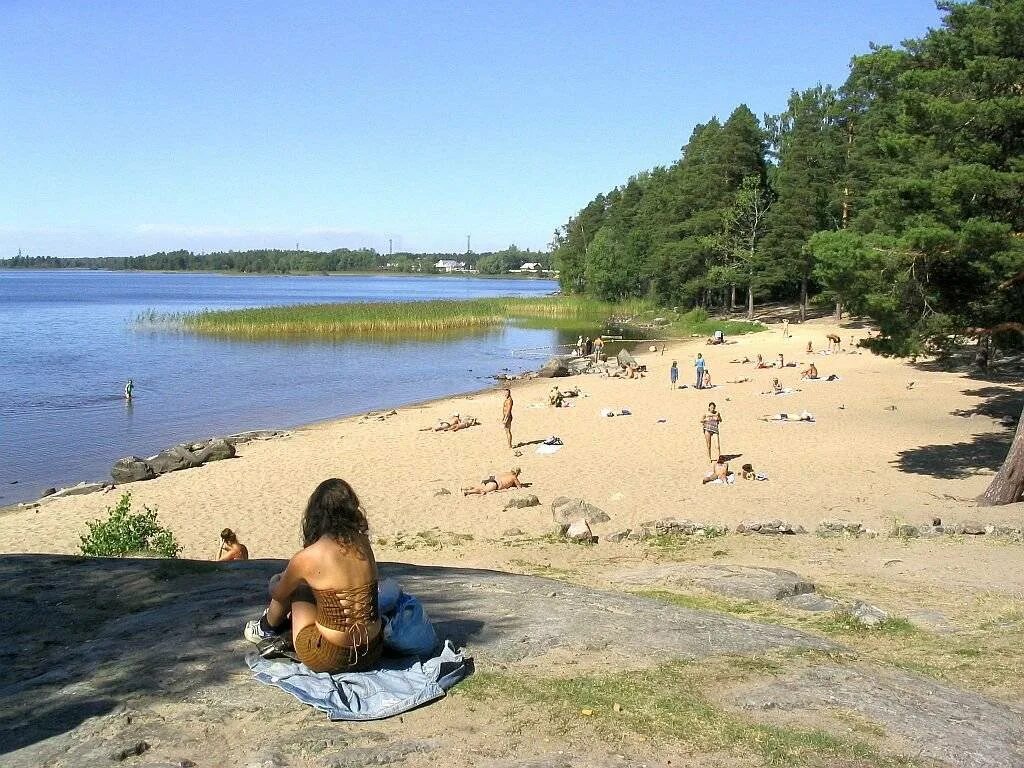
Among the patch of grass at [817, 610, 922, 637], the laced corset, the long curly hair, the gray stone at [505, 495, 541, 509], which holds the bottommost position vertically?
the gray stone at [505, 495, 541, 509]

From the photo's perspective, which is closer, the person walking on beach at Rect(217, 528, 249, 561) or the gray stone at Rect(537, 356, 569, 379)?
the person walking on beach at Rect(217, 528, 249, 561)

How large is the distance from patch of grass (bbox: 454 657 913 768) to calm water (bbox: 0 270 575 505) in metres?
18.2

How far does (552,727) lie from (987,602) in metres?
6.10

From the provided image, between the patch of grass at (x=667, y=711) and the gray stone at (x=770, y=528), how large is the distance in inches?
310

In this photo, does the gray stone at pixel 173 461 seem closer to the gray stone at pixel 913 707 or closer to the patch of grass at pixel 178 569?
the patch of grass at pixel 178 569

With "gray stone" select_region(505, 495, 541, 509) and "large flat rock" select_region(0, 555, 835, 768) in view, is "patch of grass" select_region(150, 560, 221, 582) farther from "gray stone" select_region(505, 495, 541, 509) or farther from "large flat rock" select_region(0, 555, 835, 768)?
"gray stone" select_region(505, 495, 541, 509)

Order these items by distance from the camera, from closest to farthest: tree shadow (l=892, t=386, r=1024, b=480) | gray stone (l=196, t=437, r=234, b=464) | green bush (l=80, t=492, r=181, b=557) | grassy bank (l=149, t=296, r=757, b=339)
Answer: green bush (l=80, t=492, r=181, b=557) → tree shadow (l=892, t=386, r=1024, b=480) → gray stone (l=196, t=437, r=234, b=464) → grassy bank (l=149, t=296, r=757, b=339)

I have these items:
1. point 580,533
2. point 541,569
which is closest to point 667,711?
point 541,569

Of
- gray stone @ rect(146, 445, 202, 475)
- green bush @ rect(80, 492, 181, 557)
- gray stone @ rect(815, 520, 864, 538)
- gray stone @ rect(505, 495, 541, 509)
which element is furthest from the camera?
gray stone @ rect(146, 445, 202, 475)

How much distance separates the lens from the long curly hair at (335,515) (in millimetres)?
5453

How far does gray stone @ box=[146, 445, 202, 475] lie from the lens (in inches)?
845

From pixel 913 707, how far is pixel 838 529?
27.6ft

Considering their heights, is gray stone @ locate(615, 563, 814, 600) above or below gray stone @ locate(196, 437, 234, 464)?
above

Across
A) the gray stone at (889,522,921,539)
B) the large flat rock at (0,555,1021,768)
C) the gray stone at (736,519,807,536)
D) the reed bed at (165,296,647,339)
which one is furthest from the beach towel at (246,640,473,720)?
the reed bed at (165,296,647,339)
